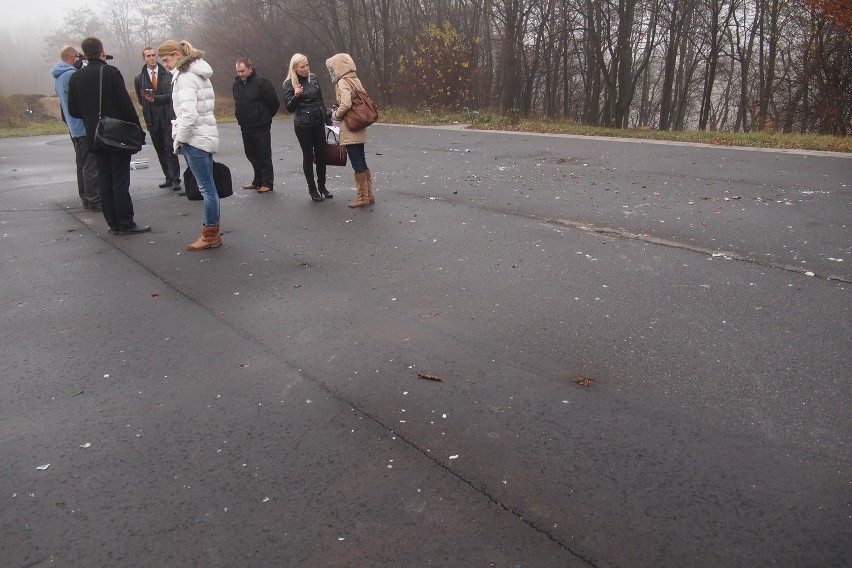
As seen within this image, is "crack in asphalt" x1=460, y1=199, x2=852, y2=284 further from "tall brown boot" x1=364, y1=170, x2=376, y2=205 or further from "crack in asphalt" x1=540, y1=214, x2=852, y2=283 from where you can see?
"tall brown boot" x1=364, y1=170, x2=376, y2=205

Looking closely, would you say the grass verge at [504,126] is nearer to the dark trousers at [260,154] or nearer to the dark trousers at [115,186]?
the dark trousers at [260,154]

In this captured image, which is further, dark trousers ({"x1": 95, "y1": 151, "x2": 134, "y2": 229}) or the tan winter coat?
the tan winter coat

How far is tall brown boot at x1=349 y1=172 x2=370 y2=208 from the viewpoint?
8453 millimetres

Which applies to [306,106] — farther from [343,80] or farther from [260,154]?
[260,154]

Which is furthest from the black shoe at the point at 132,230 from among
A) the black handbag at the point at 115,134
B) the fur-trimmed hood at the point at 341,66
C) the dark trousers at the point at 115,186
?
the fur-trimmed hood at the point at 341,66

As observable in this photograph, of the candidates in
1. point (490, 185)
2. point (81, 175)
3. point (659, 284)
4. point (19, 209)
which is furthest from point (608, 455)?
point (19, 209)

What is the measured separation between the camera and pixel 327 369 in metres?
4.07

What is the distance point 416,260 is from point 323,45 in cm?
2885

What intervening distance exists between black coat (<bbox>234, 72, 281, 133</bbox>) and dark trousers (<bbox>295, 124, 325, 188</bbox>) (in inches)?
31.2

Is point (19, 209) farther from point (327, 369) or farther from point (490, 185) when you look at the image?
point (327, 369)

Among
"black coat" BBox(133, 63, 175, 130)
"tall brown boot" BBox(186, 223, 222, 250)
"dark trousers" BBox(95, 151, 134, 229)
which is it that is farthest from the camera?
"black coat" BBox(133, 63, 175, 130)

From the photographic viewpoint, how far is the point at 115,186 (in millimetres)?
7328

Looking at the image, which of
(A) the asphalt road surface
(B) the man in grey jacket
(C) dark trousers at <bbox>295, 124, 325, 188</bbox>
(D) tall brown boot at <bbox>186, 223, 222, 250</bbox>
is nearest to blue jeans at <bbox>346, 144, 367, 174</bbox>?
(C) dark trousers at <bbox>295, 124, 325, 188</bbox>

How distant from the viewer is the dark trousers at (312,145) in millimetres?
8656
